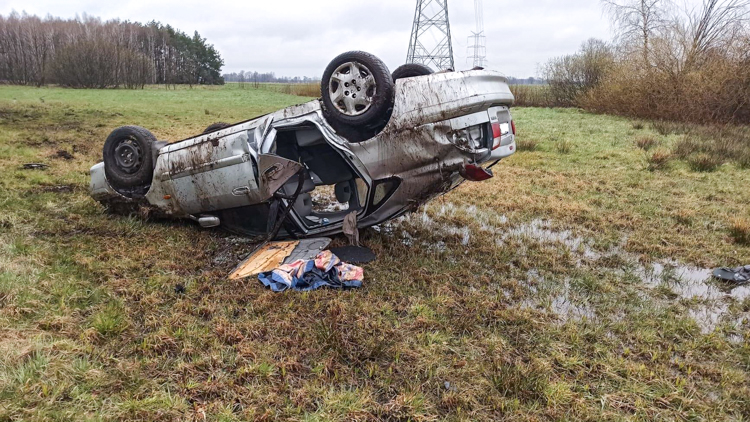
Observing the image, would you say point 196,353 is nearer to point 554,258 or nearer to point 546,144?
point 554,258

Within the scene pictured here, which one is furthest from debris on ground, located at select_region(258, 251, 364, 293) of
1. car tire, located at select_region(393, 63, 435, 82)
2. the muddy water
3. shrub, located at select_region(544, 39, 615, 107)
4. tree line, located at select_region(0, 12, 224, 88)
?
tree line, located at select_region(0, 12, 224, 88)

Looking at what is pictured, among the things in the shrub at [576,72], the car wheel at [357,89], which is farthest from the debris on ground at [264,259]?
the shrub at [576,72]

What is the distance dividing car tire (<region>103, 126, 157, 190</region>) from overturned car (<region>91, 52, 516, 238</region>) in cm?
1

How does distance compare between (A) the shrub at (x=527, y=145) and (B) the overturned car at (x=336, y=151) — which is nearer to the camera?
(B) the overturned car at (x=336, y=151)

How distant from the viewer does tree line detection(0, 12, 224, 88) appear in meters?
36.8

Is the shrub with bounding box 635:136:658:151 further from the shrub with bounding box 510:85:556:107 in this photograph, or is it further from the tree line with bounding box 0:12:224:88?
the tree line with bounding box 0:12:224:88

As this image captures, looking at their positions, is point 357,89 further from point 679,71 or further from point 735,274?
point 679,71

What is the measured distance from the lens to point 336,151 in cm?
411

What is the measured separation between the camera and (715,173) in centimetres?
785

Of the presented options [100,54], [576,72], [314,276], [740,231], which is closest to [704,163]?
[740,231]

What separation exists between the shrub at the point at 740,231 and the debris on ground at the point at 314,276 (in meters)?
4.07

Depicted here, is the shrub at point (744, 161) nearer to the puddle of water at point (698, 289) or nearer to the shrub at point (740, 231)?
the shrub at point (740, 231)

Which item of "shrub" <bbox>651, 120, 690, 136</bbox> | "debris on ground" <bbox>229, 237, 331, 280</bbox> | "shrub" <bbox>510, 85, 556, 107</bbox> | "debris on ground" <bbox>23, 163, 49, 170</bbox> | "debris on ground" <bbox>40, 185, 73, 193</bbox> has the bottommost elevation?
"debris on ground" <bbox>229, 237, 331, 280</bbox>

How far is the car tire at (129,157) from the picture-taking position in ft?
15.4
